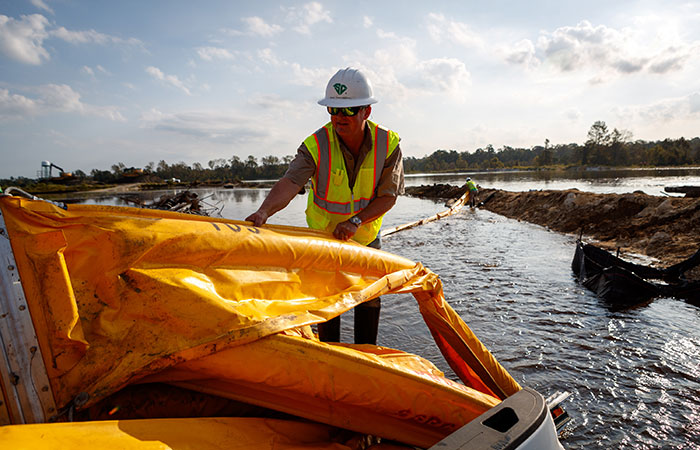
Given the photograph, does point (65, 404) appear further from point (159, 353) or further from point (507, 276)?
point (507, 276)

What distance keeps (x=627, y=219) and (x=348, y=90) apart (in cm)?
1092

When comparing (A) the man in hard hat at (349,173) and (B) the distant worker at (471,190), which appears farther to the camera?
(B) the distant worker at (471,190)

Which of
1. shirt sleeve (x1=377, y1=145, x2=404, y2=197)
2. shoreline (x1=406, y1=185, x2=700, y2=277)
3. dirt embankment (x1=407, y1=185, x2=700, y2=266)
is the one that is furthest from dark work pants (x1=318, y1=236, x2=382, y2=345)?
dirt embankment (x1=407, y1=185, x2=700, y2=266)

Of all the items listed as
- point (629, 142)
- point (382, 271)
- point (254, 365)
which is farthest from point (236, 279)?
point (629, 142)

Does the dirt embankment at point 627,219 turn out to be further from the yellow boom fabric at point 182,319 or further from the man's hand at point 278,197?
the yellow boom fabric at point 182,319

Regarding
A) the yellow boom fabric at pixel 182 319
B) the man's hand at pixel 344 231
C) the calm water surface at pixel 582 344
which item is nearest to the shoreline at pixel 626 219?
the calm water surface at pixel 582 344

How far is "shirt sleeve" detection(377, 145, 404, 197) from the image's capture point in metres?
3.02

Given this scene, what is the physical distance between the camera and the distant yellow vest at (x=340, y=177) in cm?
291

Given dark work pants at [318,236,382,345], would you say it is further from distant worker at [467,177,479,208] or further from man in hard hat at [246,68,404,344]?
distant worker at [467,177,479,208]

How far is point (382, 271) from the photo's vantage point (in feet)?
8.11

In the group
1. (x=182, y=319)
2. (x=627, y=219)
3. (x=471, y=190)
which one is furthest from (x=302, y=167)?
(x=471, y=190)

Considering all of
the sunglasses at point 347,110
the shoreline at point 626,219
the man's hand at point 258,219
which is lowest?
the shoreline at point 626,219

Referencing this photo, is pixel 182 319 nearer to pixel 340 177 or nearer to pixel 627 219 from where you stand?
pixel 340 177

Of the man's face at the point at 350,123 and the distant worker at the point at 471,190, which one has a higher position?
the man's face at the point at 350,123
